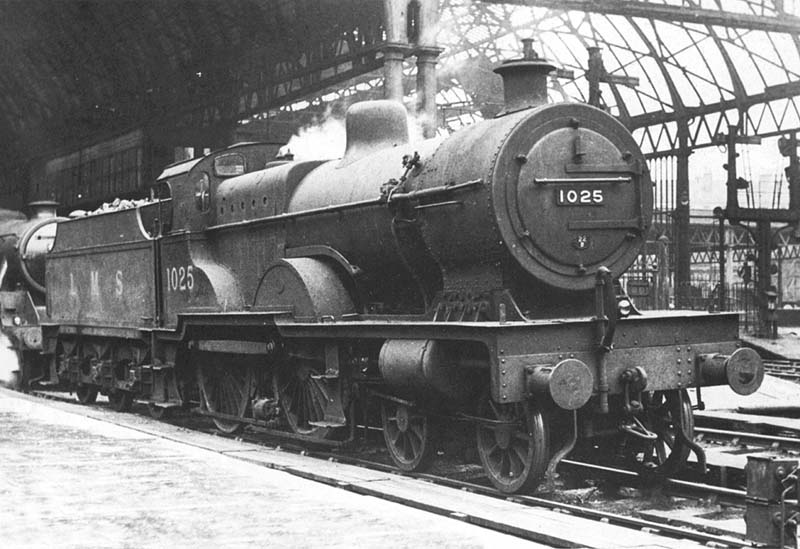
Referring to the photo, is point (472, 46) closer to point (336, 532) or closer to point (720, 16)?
point (720, 16)

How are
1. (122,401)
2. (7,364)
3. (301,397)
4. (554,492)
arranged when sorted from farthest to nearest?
(7,364) < (122,401) < (301,397) < (554,492)

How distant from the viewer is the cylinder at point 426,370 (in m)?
8.32

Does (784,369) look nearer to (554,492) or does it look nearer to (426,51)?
(426,51)

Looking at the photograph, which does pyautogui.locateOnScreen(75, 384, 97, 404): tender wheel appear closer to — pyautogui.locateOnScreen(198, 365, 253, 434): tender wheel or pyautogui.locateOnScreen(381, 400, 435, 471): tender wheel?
pyautogui.locateOnScreen(198, 365, 253, 434): tender wheel

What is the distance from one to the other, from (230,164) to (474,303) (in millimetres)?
5328

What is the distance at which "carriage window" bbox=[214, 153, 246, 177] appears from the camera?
1291 centimetres

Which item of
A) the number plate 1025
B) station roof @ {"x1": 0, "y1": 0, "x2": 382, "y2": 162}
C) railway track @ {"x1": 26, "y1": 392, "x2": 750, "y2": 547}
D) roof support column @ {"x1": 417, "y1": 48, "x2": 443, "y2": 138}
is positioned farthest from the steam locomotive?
station roof @ {"x1": 0, "y1": 0, "x2": 382, "y2": 162}

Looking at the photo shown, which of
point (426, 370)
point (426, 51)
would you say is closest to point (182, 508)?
point (426, 370)

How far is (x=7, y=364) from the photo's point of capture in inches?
799

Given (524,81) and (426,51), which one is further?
(426,51)

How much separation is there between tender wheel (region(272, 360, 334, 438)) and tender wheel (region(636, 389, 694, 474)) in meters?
3.06

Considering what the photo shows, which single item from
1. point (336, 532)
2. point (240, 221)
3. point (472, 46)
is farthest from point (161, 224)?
point (472, 46)

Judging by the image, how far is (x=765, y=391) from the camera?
15.3m

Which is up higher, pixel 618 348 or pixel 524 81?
pixel 524 81
